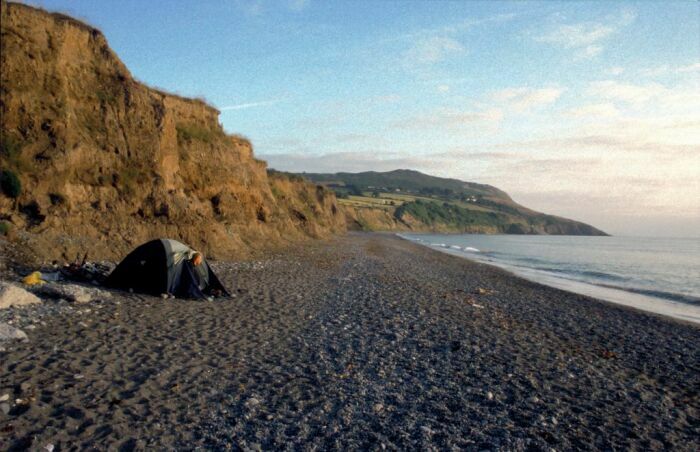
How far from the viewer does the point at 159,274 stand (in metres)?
12.2

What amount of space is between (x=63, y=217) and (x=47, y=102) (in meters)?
4.55

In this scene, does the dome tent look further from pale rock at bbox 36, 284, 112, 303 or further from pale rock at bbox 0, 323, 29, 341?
pale rock at bbox 0, 323, 29, 341

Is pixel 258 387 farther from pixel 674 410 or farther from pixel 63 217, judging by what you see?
pixel 63 217

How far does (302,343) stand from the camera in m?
8.70

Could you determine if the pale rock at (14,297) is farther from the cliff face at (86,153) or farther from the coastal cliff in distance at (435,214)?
the coastal cliff in distance at (435,214)

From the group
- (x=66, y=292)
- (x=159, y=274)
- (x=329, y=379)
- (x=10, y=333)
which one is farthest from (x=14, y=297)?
(x=329, y=379)

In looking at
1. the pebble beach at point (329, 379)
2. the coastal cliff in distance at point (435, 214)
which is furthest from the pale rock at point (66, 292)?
the coastal cliff in distance at point (435, 214)

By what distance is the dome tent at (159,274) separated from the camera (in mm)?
12148

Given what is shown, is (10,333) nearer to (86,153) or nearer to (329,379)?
(329,379)

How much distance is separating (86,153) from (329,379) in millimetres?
15150

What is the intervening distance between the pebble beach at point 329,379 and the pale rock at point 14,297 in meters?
0.29

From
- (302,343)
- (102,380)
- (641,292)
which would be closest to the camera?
(102,380)

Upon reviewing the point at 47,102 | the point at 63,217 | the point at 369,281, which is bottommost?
the point at 369,281

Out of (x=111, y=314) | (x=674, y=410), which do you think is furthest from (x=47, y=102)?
(x=674, y=410)
